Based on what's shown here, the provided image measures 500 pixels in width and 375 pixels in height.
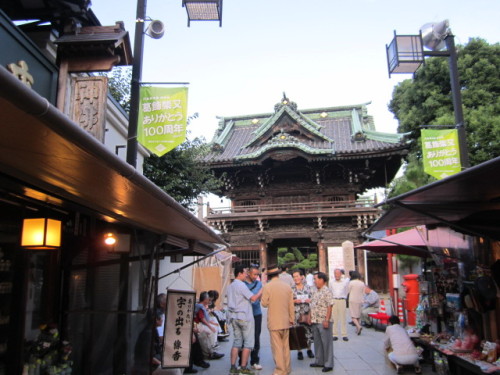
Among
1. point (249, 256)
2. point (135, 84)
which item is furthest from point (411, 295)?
point (249, 256)

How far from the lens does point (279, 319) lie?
23.2 feet

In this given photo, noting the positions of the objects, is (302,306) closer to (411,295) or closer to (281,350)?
(281,350)

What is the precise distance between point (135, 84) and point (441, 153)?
6415 mm

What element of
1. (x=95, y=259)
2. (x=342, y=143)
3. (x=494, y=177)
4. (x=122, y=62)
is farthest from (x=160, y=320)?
(x=342, y=143)

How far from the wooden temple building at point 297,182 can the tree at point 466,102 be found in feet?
6.34

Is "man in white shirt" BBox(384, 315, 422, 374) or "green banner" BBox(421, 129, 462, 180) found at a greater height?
"green banner" BBox(421, 129, 462, 180)

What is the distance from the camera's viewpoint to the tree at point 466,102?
18.5 metres

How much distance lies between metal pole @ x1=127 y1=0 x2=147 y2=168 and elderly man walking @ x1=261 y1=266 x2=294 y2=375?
3126mm

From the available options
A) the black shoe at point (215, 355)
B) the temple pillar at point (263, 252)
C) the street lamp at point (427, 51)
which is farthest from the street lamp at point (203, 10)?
the temple pillar at point (263, 252)

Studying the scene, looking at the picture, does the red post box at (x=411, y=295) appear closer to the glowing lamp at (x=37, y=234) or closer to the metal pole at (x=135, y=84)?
the metal pole at (x=135, y=84)

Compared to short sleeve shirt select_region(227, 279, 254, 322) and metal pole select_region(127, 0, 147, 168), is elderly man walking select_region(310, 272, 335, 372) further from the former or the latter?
metal pole select_region(127, 0, 147, 168)

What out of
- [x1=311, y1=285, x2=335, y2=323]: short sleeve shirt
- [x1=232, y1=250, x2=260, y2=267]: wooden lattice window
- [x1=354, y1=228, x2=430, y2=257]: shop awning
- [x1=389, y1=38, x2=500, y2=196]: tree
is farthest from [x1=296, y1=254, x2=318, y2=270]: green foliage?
[x1=311, y1=285, x2=335, y2=323]: short sleeve shirt

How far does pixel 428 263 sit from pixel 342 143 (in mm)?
15937

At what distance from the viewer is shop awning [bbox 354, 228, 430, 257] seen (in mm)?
8133
